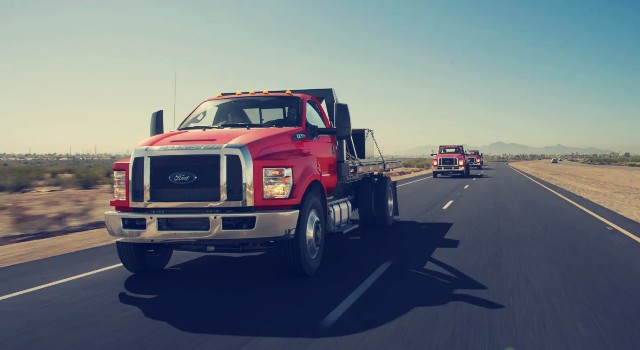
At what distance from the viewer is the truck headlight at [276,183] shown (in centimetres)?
648

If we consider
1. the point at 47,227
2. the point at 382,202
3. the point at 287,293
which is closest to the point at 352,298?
the point at 287,293

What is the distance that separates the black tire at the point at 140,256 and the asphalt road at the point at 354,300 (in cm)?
17

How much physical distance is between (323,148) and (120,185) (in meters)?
2.97

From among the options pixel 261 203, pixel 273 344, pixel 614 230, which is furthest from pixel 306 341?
pixel 614 230

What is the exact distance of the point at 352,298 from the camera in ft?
19.6

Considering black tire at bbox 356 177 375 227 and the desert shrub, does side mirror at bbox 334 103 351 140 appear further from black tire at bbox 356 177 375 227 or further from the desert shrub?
the desert shrub

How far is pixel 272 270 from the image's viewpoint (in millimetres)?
7566

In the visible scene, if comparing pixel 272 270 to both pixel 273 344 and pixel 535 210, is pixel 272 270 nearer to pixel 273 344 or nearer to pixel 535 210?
pixel 273 344

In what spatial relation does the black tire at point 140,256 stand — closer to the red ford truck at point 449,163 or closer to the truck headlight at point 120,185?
the truck headlight at point 120,185

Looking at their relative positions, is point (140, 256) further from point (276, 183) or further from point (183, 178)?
point (276, 183)

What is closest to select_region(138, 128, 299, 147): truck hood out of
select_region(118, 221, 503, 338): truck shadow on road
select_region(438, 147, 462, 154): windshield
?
select_region(118, 221, 503, 338): truck shadow on road

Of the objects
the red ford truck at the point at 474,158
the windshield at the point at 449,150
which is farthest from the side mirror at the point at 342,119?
the red ford truck at the point at 474,158

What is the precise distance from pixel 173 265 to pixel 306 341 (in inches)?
158

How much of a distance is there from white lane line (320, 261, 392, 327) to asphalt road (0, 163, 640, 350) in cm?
2
